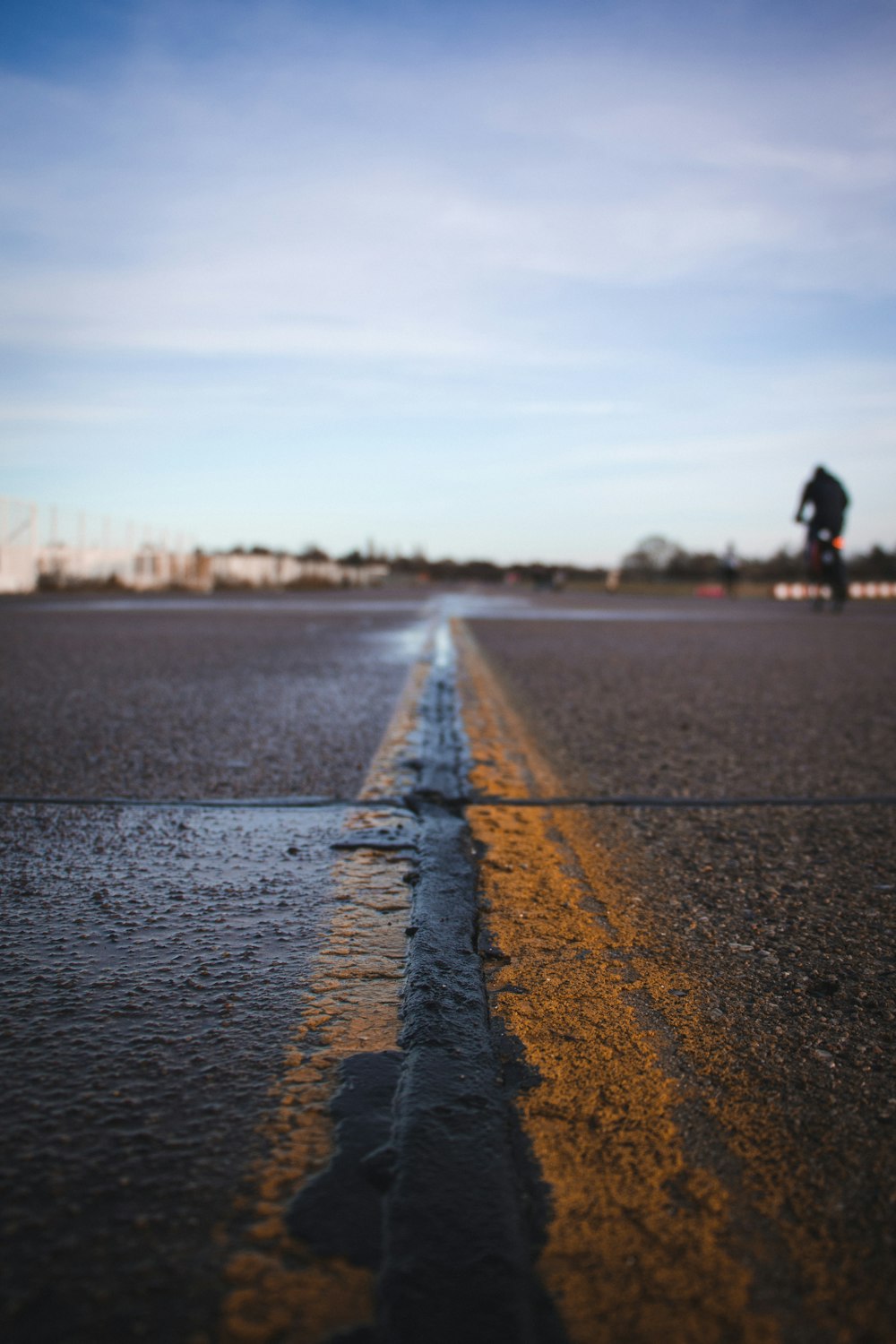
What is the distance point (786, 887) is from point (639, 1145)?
1108 millimetres

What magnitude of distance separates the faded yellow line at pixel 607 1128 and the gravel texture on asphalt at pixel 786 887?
3.6 inches

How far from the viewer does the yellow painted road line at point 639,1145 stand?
856 mm

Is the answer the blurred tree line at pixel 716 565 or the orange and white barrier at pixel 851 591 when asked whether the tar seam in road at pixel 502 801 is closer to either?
the orange and white barrier at pixel 851 591

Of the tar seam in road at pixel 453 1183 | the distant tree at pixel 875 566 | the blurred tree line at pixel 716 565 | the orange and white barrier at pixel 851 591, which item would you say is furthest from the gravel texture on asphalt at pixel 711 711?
the distant tree at pixel 875 566

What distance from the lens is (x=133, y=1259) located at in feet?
2.87

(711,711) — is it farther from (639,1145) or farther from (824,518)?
(824,518)

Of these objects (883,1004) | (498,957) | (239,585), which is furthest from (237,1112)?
(239,585)

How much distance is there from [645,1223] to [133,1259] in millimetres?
515

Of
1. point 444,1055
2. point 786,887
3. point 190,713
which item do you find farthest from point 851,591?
point 444,1055

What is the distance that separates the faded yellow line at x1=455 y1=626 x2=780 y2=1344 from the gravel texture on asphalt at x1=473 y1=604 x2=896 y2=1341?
0.30ft

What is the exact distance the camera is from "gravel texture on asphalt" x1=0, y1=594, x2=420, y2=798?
3.06 metres

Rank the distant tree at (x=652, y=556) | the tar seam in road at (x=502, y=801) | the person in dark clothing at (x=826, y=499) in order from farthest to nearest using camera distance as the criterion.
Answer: the distant tree at (x=652, y=556) → the person in dark clothing at (x=826, y=499) → the tar seam in road at (x=502, y=801)

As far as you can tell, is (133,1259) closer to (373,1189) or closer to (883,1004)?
(373,1189)

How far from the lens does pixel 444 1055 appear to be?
1246 millimetres
